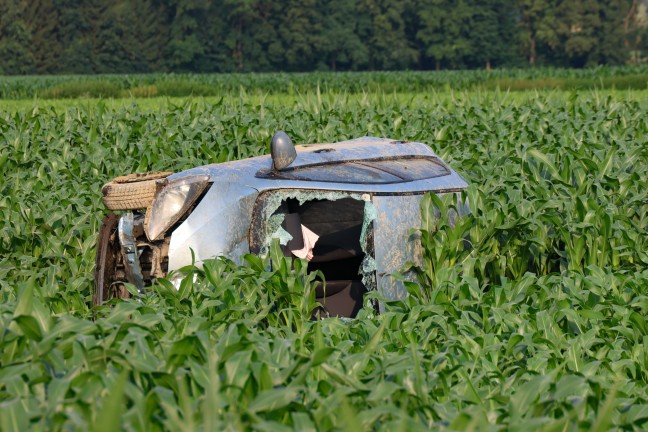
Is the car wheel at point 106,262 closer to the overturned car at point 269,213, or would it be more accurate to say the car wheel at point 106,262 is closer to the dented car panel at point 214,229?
the overturned car at point 269,213

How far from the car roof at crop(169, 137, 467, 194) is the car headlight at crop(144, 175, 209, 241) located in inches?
5.0

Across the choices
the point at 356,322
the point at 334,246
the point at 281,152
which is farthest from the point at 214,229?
the point at 334,246

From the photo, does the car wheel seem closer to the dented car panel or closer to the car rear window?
the dented car panel

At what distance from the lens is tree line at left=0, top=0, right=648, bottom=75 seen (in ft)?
297

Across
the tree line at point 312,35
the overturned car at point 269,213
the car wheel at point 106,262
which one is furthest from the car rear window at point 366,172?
the tree line at point 312,35

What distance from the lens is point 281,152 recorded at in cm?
642

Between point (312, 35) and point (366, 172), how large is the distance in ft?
289

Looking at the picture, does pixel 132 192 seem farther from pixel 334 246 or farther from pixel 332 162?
pixel 334 246

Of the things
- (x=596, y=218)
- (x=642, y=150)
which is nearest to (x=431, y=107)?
(x=642, y=150)

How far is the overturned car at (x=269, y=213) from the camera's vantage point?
20.2 ft

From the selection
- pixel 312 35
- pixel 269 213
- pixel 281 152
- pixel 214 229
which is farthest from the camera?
pixel 312 35

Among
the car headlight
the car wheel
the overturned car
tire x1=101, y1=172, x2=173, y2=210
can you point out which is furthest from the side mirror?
the car wheel

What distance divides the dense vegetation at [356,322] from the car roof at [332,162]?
30cm

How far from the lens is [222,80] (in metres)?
54.8
